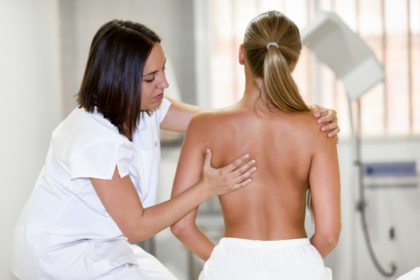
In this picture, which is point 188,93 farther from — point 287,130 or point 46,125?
point 287,130

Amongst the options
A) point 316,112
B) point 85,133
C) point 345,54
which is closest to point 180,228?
point 85,133

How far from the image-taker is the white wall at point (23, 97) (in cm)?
254

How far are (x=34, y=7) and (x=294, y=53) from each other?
1.76 m

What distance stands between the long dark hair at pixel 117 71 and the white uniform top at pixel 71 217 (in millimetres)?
38

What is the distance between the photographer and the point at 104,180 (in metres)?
1.59

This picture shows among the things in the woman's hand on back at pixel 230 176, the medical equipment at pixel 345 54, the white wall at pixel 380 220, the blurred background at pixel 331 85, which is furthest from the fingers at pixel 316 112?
the white wall at pixel 380 220

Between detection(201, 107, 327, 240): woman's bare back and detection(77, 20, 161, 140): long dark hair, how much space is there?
0.21 m

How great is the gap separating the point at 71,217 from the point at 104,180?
0.18 metres

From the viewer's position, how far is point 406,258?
3.34m

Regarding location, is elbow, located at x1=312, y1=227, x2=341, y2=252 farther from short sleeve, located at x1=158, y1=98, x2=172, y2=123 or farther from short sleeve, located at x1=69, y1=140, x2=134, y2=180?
short sleeve, located at x1=158, y1=98, x2=172, y2=123

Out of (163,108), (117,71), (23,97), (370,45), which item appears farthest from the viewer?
(370,45)

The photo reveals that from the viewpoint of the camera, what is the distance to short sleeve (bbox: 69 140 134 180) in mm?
1583

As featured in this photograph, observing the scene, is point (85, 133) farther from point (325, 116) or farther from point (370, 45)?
point (370, 45)

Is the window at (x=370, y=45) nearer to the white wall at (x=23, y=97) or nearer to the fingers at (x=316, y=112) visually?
the white wall at (x=23, y=97)
